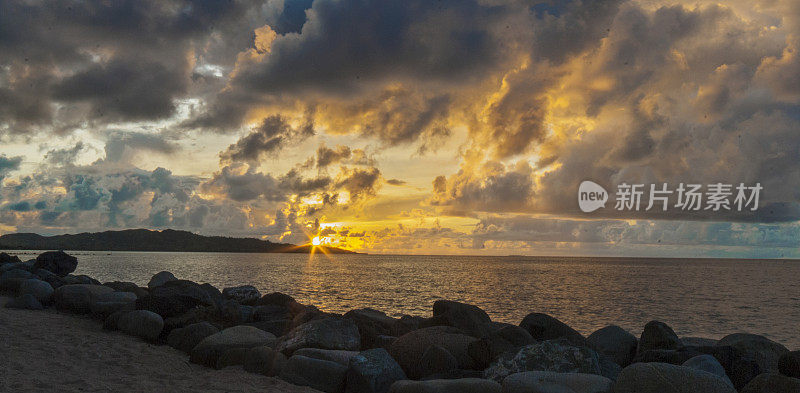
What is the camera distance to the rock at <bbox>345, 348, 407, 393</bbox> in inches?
384

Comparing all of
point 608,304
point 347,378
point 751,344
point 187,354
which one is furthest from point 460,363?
point 608,304

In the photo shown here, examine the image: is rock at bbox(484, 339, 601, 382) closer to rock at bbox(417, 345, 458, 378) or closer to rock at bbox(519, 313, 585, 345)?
rock at bbox(417, 345, 458, 378)

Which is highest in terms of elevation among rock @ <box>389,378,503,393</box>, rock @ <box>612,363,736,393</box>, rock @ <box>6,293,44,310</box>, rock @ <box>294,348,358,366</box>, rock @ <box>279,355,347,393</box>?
rock @ <box>612,363,736,393</box>

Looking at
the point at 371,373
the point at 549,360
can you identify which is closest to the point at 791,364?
the point at 549,360

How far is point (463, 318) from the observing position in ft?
47.8

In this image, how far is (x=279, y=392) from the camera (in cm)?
913

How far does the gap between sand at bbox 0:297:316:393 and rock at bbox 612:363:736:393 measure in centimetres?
551

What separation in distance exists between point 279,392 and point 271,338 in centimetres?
427

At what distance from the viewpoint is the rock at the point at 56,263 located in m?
22.3

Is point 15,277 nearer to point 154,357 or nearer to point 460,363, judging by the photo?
point 154,357

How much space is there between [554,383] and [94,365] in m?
8.19

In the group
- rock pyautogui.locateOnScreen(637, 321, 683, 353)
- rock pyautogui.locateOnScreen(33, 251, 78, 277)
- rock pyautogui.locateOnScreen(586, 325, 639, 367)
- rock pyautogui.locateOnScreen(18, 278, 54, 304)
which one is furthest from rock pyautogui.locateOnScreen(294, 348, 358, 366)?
rock pyautogui.locateOnScreen(33, 251, 78, 277)

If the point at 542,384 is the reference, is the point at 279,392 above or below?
below

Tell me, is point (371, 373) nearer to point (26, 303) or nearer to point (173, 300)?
point (173, 300)
